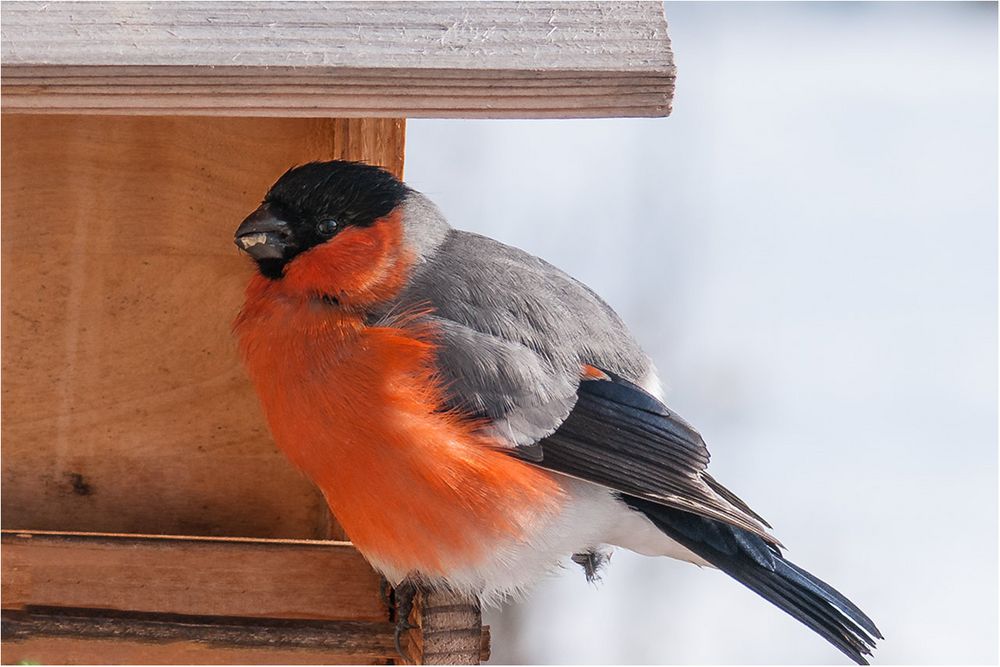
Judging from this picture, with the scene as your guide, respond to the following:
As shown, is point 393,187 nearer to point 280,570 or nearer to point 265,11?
point 265,11

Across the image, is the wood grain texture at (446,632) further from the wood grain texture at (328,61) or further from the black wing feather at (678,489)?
the wood grain texture at (328,61)

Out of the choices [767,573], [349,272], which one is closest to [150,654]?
[349,272]

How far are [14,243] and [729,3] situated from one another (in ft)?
10.3

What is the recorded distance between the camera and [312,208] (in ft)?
6.63

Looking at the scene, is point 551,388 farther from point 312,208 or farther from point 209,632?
point 209,632

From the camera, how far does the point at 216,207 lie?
86.6 inches

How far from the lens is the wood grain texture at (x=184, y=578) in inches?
81.1

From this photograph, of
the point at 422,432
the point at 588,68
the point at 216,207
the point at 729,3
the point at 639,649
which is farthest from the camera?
the point at 729,3

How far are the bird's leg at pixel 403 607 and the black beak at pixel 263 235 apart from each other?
54 centimetres

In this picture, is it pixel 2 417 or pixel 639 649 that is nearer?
pixel 2 417

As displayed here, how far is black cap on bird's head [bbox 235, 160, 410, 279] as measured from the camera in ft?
6.53

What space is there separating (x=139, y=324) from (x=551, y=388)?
2.39ft

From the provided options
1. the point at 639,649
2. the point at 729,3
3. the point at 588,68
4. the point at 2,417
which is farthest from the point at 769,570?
the point at 729,3

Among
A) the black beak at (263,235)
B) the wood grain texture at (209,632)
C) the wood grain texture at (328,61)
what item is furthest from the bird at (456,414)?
the wood grain texture at (328,61)
